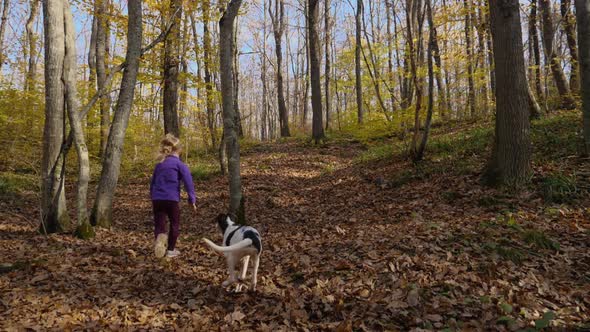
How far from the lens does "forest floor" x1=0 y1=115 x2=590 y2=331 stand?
3.62 meters

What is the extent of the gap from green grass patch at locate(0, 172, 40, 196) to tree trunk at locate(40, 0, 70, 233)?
457 centimetres

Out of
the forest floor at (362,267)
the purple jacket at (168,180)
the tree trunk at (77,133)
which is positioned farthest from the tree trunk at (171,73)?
the purple jacket at (168,180)

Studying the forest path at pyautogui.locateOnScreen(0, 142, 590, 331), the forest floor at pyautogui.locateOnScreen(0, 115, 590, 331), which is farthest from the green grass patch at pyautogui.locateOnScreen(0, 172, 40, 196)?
the forest path at pyautogui.locateOnScreen(0, 142, 590, 331)

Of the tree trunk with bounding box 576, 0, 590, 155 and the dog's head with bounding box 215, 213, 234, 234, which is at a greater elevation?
the tree trunk with bounding box 576, 0, 590, 155

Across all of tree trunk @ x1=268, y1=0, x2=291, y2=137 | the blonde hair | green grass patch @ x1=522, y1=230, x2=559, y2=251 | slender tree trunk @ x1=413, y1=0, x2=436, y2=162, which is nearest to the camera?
green grass patch @ x1=522, y1=230, x2=559, y2=251

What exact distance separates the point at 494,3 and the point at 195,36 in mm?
11782

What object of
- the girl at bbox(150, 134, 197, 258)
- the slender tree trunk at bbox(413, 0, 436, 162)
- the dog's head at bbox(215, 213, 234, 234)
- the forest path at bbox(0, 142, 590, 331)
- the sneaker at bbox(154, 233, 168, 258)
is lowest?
the forest path at bbox(0, 142, 590, 331)

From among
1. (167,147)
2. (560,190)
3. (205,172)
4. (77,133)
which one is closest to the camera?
(167,147)

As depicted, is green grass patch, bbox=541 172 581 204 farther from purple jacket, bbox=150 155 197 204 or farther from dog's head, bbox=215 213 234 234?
purple jacket, bbox=150 155 197 204

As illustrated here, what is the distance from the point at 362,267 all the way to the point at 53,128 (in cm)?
607

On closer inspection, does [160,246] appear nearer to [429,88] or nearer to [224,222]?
[224,222]

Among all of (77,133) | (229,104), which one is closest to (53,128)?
(77,133)

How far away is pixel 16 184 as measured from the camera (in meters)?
11.6

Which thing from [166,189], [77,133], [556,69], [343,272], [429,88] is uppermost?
[556,69]
